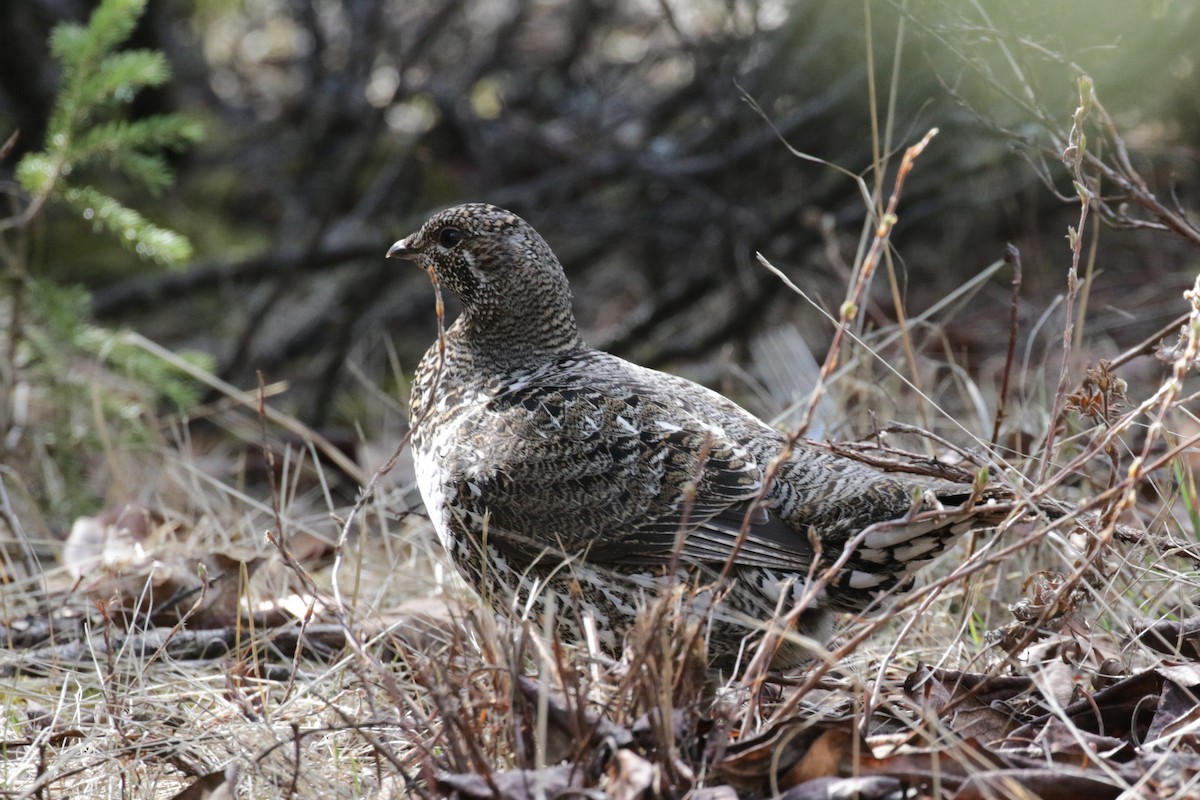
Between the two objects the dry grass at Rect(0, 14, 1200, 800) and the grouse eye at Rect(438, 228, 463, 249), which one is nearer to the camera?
the dry grass at Rect(0, 14, 1200, 800)

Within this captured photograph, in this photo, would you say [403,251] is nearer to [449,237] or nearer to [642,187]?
[449,237]

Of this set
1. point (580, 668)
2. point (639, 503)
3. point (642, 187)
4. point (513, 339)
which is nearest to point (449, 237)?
point (513, 339)

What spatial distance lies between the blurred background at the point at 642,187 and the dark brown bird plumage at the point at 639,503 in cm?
152

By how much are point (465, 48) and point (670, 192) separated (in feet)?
6.63

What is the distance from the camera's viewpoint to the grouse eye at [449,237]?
12.1 feet

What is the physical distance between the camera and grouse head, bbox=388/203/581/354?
11.9 feet

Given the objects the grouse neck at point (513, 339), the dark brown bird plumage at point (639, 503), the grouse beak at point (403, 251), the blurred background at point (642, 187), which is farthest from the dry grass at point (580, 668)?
the blurred background at point (642, 187)

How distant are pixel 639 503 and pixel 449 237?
43.2 inches

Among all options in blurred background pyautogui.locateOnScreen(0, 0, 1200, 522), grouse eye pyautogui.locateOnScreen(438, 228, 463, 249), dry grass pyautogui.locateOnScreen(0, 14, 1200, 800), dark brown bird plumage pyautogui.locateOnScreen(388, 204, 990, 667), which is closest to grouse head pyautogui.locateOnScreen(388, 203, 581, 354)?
grouse eye pyautogui.locateOnScreen(438, 228, 463, 249)

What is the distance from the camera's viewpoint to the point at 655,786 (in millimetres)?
2061

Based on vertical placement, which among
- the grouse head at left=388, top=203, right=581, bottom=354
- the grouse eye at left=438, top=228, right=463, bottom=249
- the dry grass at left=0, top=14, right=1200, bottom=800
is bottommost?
the dry grass at left=0, top=14, right=1200, bottom=800

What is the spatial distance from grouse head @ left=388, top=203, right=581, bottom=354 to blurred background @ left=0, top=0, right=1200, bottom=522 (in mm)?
1318

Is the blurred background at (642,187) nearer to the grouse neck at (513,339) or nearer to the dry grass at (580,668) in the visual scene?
the grouse neck at (513,339)

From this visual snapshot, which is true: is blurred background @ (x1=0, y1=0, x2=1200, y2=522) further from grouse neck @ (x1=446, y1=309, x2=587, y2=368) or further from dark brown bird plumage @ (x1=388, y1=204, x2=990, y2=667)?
dark brown bird plumage @ (x1=388, y1=204, x2=990, y2=667)
